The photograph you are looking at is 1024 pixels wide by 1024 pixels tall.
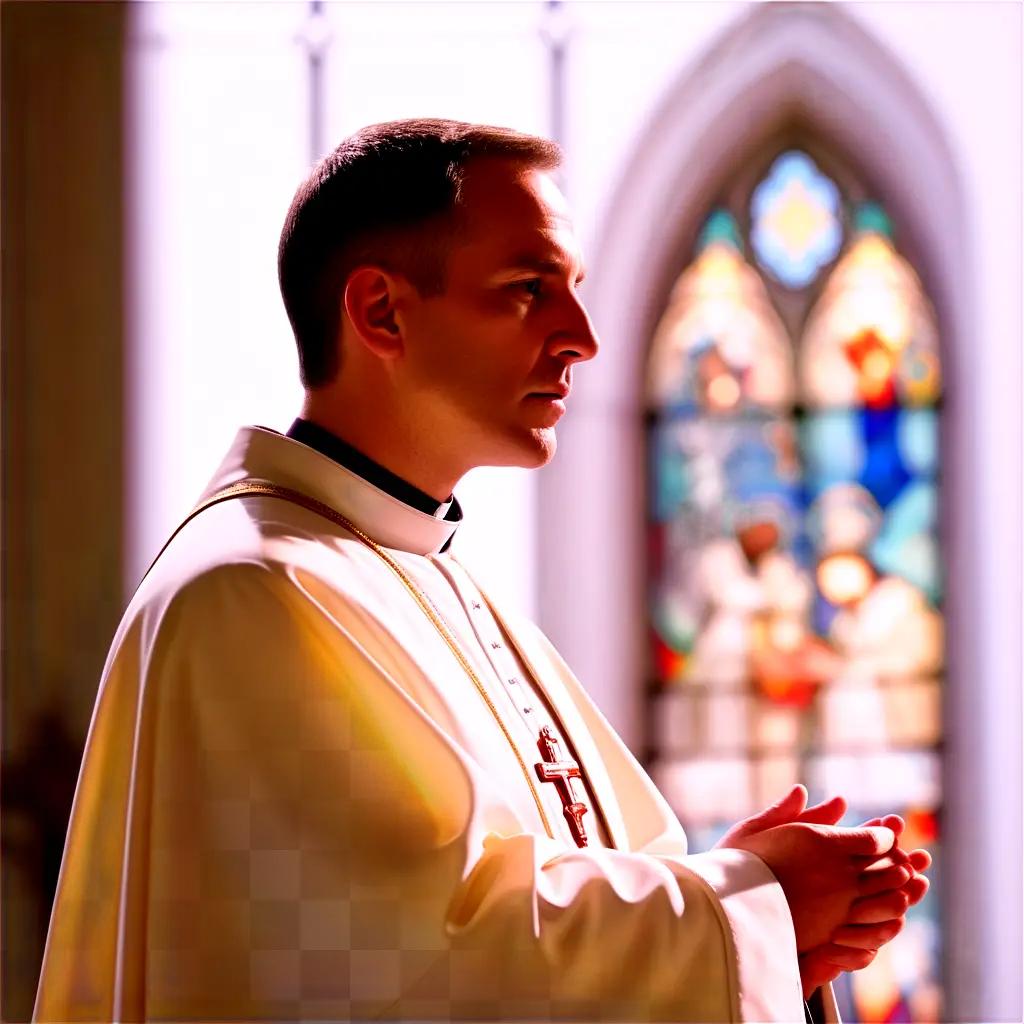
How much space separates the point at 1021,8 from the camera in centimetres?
540

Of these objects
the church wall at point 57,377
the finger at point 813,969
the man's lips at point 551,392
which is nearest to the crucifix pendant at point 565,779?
the finger at point 813,969

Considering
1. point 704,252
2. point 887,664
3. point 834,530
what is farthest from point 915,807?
point 704,252

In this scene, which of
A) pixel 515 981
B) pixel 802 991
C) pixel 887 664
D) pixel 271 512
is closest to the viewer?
pixel 515 981

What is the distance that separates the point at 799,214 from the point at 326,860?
481cm

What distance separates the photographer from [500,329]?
199 centimetres

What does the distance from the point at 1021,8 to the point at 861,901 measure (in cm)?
439

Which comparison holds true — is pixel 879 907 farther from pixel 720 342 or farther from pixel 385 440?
pixel 720 342

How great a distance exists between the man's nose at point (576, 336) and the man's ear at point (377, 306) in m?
0.21

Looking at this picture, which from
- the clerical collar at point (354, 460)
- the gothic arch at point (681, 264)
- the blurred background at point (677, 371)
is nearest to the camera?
the clerical collar at point (354, 460)

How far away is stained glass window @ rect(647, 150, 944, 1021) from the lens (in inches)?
229

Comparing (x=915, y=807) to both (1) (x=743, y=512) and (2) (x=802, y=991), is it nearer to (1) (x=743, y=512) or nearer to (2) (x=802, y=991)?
(1) (x=743, y=512)

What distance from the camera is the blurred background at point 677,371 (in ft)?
17.9

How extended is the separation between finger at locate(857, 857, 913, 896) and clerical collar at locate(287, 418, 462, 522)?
761mm

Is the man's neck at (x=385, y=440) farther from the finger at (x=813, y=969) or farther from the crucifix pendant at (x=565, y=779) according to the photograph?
the finger at (x=813, y=969)
